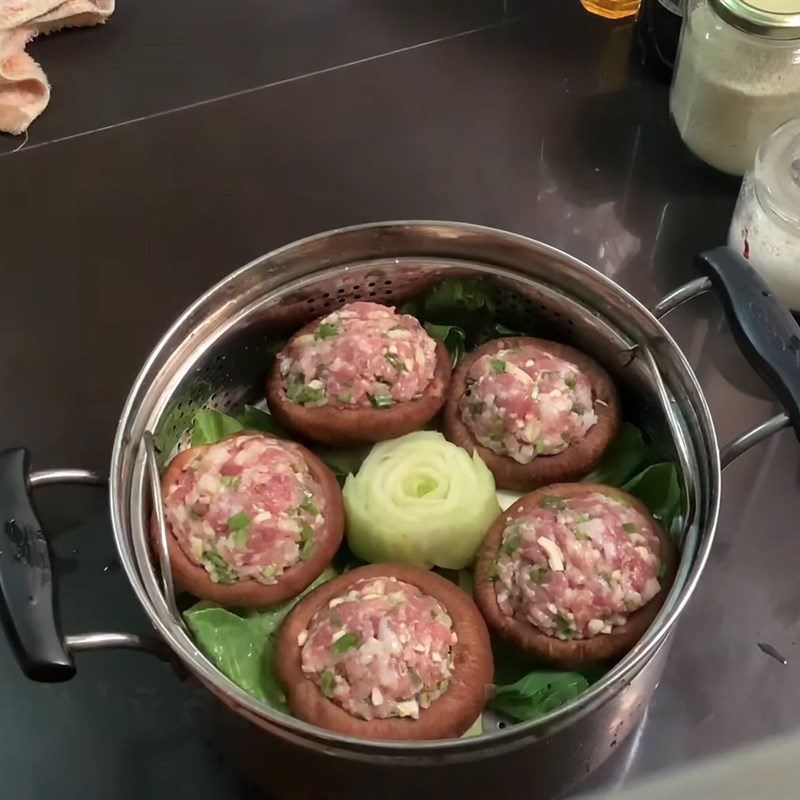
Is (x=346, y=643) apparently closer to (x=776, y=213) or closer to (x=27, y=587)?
(x=27, y=587)

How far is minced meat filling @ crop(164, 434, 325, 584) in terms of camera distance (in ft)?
2.24

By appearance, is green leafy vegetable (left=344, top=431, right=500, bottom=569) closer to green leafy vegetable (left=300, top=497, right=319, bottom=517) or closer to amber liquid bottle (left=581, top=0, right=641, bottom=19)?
green leafy vegetable (left=300, top=497, right=319, bottom=517)

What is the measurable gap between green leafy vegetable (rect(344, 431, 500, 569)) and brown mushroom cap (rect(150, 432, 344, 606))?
0.07 ft

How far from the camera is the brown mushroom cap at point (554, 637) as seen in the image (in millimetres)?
A: 654

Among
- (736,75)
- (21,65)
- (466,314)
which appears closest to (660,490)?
(466,314)

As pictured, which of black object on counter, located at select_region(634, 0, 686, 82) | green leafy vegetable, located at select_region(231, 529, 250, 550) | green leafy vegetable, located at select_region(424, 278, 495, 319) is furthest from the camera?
black object on counter, located at select_region(634, 0, 686, 82)

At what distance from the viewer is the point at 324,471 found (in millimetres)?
744

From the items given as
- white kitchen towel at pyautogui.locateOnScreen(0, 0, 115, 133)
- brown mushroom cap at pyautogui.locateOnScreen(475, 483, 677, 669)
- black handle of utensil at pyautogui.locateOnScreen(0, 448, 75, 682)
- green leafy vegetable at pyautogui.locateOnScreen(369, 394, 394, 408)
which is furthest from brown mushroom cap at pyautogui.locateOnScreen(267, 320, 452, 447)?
white kitchen towel at pyautogui.locateOnScreen(0, 0, 115, 133)

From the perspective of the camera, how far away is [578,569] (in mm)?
656

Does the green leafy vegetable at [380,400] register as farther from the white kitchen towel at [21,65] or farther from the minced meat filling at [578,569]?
the white kitchen towel at [21,65]

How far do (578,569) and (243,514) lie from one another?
0.79ft

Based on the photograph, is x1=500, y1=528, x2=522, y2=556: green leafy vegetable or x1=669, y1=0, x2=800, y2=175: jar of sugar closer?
x1=500, y1=528, x2=522, y2=556: green leafy vegetable

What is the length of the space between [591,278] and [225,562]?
34 centimetres

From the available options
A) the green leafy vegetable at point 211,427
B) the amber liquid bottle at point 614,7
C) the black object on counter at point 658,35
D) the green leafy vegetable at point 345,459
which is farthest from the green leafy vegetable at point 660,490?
the amber liquid bottle at point 614,7
